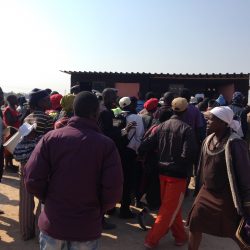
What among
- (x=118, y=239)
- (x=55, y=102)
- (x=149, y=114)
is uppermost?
(x=55, y=102)

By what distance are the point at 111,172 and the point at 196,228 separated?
1.56m

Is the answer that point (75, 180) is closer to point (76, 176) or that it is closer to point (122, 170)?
point (76, 176)

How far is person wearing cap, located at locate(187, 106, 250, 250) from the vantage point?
3.27m

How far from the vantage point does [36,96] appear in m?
4.51

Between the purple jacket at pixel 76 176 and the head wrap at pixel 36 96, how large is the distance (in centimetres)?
198

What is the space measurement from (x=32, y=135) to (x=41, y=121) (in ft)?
0.70

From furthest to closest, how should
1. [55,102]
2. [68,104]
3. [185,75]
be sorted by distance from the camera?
[185,75] → [55,102] → [68,104]

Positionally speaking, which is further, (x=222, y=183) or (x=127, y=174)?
(x=127, y=174)

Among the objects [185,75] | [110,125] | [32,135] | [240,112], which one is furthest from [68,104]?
[185,75]

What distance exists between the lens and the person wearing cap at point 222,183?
3270 millimetres

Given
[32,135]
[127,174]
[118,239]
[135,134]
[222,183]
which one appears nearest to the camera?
[222,183]

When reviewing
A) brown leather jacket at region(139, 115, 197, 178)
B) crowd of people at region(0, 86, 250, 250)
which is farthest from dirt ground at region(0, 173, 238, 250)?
brown leather jacket at region(139, 115, 197, 178)

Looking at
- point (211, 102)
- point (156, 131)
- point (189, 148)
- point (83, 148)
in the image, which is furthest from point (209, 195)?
point (211, 102)

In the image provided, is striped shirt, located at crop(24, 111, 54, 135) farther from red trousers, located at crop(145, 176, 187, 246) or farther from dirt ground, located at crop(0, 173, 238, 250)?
red trousers, located at crop(145, 176, 187, 246)
